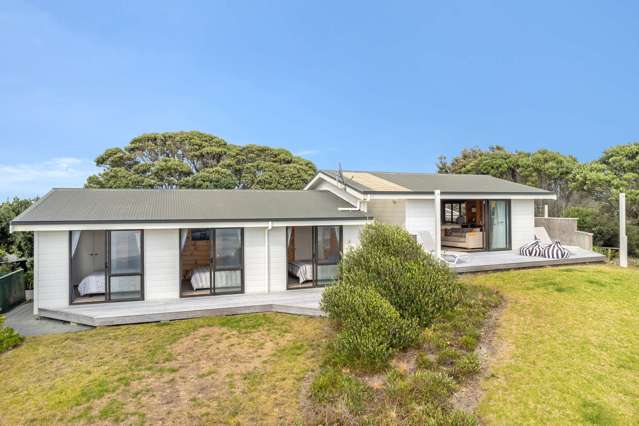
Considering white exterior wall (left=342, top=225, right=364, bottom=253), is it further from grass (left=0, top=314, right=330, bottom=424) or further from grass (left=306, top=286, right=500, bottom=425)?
grass (left=306, top=286, right=500, bottom=425)

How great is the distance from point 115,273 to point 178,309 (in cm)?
212

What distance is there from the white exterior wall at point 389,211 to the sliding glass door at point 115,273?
7.98 m

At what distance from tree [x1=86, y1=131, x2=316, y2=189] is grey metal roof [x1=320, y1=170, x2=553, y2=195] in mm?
13023

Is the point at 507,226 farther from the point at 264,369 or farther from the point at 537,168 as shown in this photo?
the point at 537,168

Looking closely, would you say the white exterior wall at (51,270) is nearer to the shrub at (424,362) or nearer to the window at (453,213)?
the shrub at (424,362)

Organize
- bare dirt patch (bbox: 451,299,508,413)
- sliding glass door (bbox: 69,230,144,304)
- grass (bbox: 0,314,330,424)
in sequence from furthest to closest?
1. sliding glass door (bbox: 69,230,144,304)
2. grass (bbox: 0,314,330,424)
3. bare dirt patch (bbox: 451,299,508,413)

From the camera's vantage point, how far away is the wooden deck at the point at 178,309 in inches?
322

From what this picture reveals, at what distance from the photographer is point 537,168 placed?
27.0 metres

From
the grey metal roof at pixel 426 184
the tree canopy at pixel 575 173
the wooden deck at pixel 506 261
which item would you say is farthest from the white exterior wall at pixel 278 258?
the tree canopy at pixel 575 173

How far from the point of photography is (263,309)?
29.4ft

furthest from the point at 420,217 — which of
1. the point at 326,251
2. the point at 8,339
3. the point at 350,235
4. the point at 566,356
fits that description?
the point at 8,339

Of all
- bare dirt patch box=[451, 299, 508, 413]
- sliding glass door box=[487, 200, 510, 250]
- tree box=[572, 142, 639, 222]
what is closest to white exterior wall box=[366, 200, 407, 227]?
sliding glass door box=[487, 200, 510, 250]

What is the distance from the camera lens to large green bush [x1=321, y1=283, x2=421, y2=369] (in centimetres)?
571

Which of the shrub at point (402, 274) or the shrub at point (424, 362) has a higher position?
the shrub at point (402, 274)
